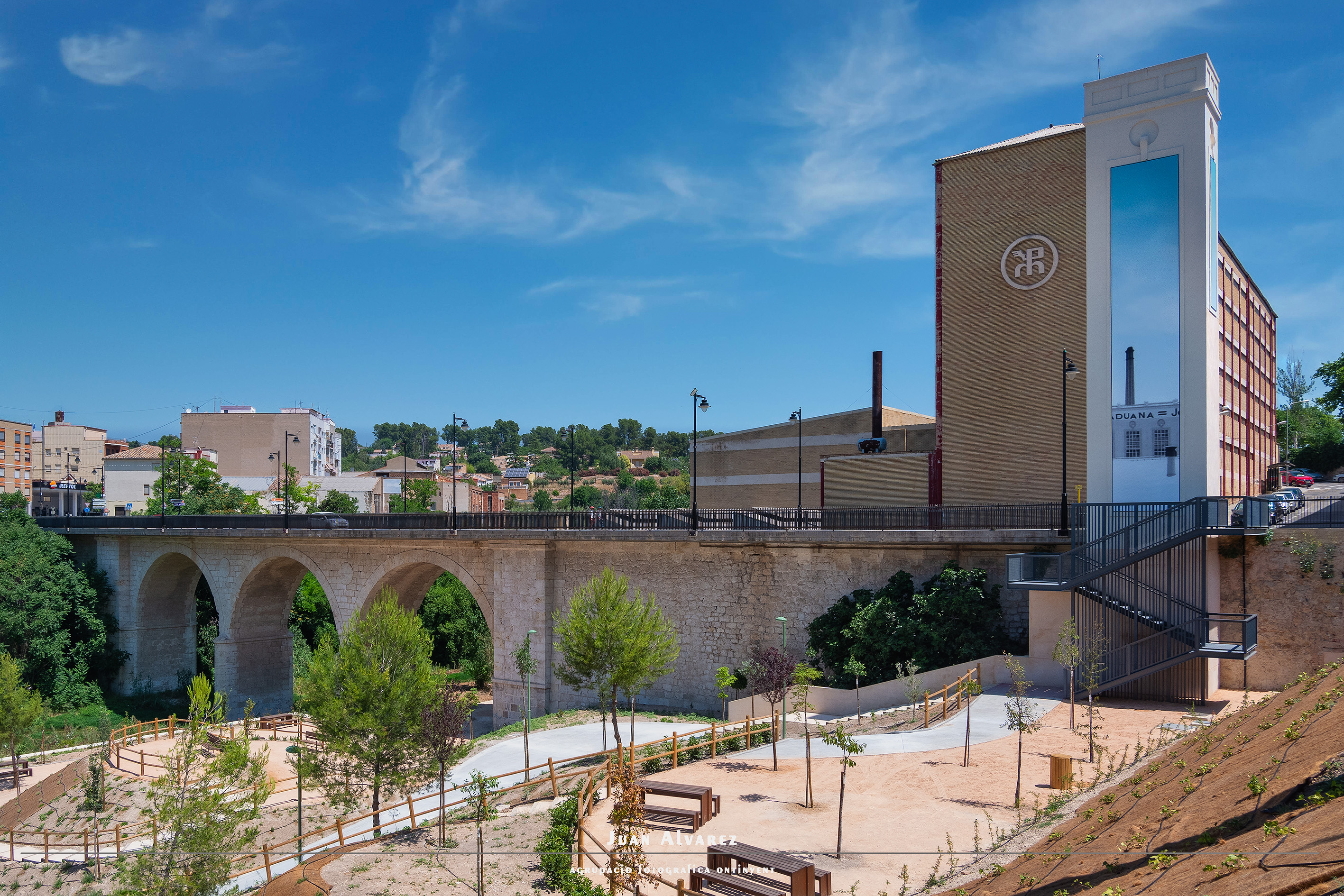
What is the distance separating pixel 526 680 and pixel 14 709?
72.4 ft

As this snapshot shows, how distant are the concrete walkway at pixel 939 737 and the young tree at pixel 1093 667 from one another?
0.85 m

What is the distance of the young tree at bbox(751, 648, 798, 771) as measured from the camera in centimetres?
1683

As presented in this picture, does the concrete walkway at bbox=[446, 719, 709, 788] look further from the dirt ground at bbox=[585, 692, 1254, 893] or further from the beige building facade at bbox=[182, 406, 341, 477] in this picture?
the beige building facade at bbox=[182, 406, 341, 477]

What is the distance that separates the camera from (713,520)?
2511cm

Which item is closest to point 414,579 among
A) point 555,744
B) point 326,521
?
point 326,521

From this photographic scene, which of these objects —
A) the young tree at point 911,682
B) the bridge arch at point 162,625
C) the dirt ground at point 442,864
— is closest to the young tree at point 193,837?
the dirt ground at point 442,864

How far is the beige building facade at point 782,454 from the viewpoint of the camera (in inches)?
1522

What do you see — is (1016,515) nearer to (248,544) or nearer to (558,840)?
(558,840)

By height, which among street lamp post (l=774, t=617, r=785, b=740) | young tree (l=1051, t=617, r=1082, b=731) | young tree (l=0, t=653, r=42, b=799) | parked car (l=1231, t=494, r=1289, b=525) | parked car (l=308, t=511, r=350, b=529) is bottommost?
young tree (l=0, t=653, r=42, b=799)

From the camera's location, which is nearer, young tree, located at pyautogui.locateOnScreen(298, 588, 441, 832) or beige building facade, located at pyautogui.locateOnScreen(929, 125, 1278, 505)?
young tree, located at pyautogui.locateOnScreen(298, 588, 441, 832)

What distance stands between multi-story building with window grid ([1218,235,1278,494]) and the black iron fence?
318 inches

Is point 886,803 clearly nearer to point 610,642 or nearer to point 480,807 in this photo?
point 480,807

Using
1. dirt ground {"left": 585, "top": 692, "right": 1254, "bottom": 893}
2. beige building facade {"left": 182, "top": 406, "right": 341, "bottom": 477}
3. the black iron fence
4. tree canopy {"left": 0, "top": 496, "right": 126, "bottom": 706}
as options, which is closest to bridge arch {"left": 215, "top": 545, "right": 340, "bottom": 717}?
the black iron fence

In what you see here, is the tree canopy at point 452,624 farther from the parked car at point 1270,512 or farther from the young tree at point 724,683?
the parked car at point 1270,512
